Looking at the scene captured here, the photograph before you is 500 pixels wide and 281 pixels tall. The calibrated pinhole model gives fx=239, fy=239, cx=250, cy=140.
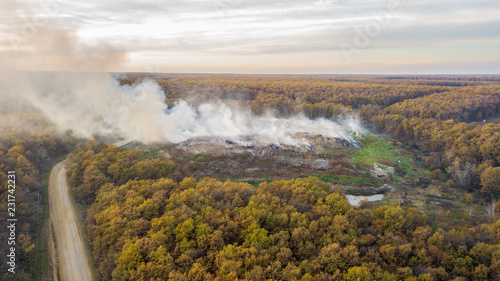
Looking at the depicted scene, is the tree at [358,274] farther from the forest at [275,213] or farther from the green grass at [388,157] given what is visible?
the green grass at [388,157]

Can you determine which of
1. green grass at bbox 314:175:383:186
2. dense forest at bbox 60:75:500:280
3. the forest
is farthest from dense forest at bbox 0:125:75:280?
green grass at bbox 314:175:383:186

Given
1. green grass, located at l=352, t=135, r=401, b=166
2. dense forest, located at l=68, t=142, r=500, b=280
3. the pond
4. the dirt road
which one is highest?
dense forest, located at l=68, t=142, r=500, b=280

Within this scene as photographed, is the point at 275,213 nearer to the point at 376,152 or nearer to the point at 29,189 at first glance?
the point at 29,189

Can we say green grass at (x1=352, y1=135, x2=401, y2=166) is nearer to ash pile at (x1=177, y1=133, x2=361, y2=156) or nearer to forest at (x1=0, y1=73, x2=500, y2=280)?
forest at (x1=0, y1=73, x2=500, y2=280)

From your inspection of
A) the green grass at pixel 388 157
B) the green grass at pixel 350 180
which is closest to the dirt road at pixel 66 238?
the green grass at pixel 350 180

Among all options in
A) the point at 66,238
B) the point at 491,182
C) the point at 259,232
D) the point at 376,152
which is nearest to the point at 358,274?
the point at 259,232

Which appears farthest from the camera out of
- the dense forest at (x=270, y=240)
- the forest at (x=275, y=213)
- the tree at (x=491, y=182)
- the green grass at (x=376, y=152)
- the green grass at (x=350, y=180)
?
the green grass at (x=376, y=152)

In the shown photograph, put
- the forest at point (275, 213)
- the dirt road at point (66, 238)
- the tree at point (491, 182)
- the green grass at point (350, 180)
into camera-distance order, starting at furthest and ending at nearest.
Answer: the green grass at point (350, 180) → the tree at point (491, 182) → the dirt road at point (66, 238) → the forest at point (275, 213)

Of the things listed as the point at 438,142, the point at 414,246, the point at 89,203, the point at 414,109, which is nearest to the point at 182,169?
the point at 89,203
